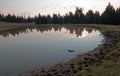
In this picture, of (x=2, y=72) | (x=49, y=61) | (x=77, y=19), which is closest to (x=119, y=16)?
(x=77, y=19)

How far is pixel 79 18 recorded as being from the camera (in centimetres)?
12512

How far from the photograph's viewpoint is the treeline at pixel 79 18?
86.4m

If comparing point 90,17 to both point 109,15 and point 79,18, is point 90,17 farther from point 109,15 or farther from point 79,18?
point 109,15

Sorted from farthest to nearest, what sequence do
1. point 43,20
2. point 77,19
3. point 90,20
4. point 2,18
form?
1. point 2,18
2. point 43,20
3. point 77,19
4. point 90,20

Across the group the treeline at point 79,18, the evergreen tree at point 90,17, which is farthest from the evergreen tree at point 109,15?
the evergreen tree at point 90,17

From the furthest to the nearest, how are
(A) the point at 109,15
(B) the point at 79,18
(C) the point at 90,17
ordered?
(B) the point at 79,18
(C) the point at 90,17
(A) the point at 109,15

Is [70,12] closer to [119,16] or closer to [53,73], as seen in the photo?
[119,16]

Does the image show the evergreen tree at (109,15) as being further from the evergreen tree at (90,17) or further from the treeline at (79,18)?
the evergreen tree at (90,17)

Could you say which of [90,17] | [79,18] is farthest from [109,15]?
[79,18]

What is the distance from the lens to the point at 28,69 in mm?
19094

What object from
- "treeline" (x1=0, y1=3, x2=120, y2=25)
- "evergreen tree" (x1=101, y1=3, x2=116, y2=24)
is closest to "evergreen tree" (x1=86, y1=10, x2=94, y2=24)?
"treeline" (x1=0, y1=3, x2=120, y2=25)

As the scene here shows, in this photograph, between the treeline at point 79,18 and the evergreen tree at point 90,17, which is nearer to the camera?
the treeline at point 79,18

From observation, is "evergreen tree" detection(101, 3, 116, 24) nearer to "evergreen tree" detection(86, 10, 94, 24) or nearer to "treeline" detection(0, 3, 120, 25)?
"treeline" detection(0, 3, 120, 25)

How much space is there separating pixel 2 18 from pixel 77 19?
59856 mm
